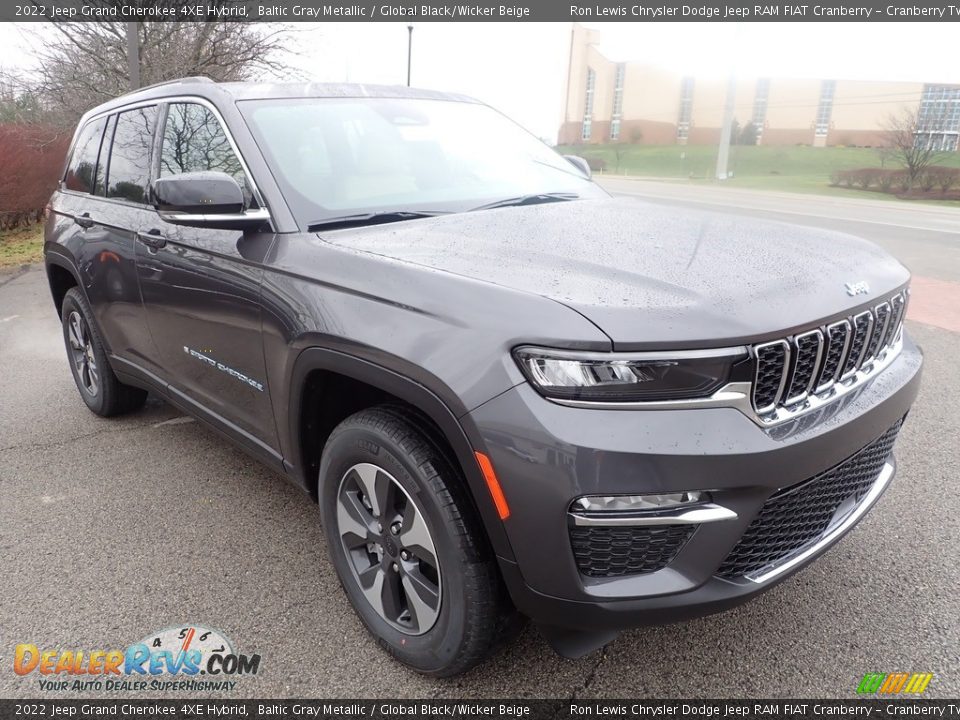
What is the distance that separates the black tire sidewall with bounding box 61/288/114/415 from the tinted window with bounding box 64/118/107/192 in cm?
65

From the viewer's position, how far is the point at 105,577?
2.80m

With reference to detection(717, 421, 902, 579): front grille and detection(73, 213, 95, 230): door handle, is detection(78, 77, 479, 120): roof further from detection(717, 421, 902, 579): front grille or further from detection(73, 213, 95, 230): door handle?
detection(717, 421, 902, 579): front grille

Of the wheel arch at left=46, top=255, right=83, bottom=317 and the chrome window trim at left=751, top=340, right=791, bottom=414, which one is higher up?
the chrome window trim at left=751, top=340, right=791, bottom=414

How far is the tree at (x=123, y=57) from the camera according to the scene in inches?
555

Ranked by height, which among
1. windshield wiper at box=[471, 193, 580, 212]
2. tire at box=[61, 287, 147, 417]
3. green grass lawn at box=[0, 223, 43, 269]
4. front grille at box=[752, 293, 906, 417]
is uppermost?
windshield wiper at box=[471, 193, 580, 212]

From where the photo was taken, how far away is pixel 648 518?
168 cm

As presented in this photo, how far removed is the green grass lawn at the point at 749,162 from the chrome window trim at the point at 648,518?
4408 centimetres

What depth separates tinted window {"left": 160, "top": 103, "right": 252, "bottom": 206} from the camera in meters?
2.74

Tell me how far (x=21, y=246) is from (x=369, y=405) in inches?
502

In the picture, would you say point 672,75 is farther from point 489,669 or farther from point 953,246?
point 489,669

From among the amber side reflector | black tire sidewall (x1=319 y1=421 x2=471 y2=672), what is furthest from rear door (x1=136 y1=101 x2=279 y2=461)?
the amber side reflector

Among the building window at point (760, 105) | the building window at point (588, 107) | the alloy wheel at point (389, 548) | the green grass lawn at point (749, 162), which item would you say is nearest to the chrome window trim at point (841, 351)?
the alloy wheel at point (389, 548)

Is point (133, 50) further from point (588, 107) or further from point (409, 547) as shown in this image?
point (588, 107)

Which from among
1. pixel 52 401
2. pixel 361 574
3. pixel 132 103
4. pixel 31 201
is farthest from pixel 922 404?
pixel 31 201
